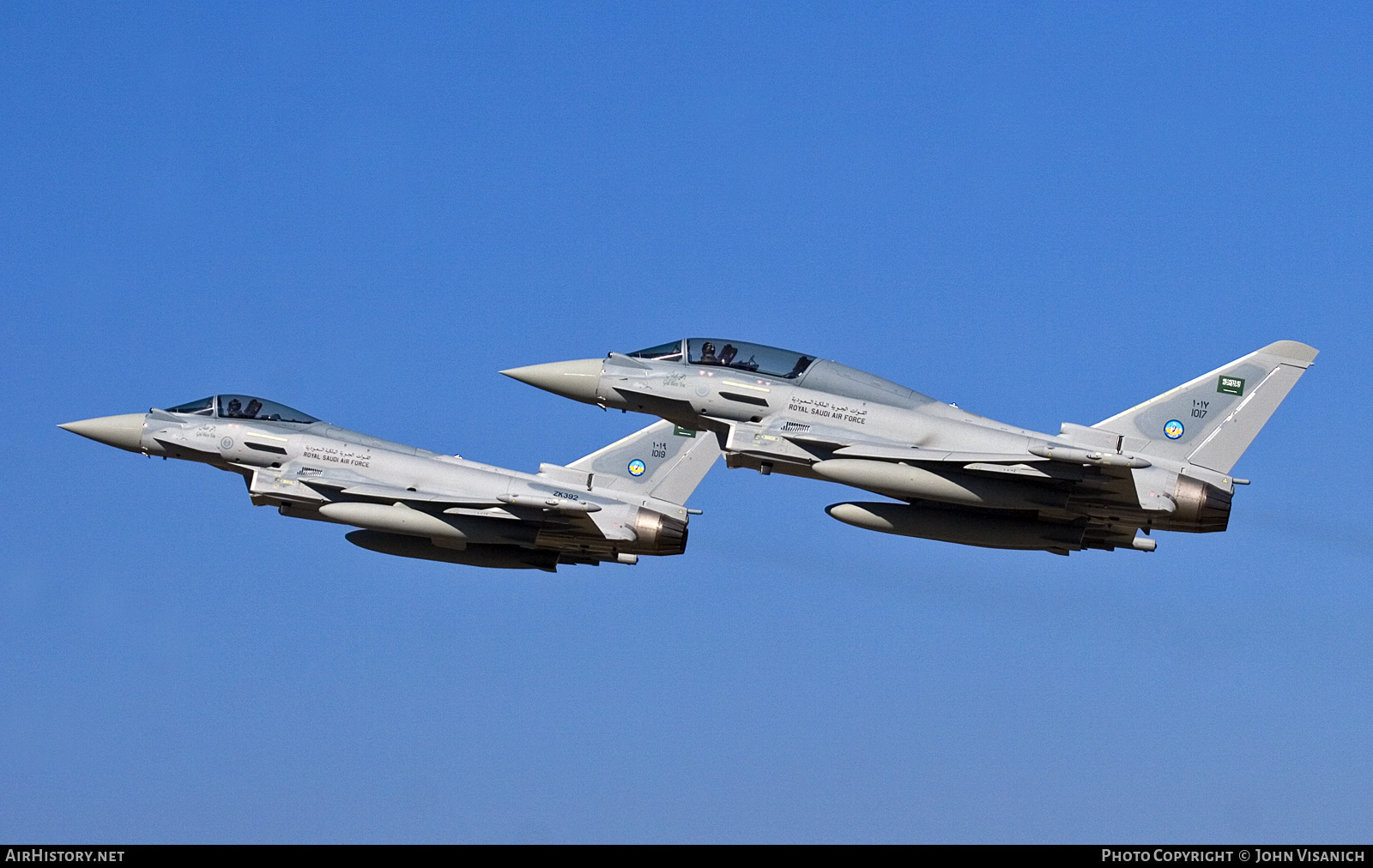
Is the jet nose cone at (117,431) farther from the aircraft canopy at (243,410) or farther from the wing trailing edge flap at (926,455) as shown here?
the wing trailing edge flap at (926,455)

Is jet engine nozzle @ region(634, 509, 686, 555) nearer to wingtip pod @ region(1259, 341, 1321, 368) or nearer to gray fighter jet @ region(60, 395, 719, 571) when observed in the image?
gray fighter jet @ region(60, 395, 719, 571)

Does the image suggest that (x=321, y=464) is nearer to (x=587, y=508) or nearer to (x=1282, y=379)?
(x=587, y=508)

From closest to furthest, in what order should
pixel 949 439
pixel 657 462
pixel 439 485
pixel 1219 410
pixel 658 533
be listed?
pixel 949 439 < pixel 1219 410 < pixel 658 533 < pixel 439 485 < pixel 657 462

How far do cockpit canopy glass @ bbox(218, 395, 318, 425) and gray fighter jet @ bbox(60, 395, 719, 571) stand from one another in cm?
2

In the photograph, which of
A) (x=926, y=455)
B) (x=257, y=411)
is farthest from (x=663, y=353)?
(x=257, y=411)

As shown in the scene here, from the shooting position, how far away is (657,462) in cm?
3962

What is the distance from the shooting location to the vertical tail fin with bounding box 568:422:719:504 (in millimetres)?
39438

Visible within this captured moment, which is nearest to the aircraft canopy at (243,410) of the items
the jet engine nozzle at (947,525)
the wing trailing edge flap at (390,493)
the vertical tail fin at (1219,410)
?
the wing trailing edge flap at (390,493)

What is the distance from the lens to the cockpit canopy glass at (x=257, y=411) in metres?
39.7

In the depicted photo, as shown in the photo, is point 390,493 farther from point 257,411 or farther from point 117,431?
point 117,431

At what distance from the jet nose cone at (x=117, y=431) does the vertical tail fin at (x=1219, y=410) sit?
755 inches

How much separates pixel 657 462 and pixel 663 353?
440 centimetres
